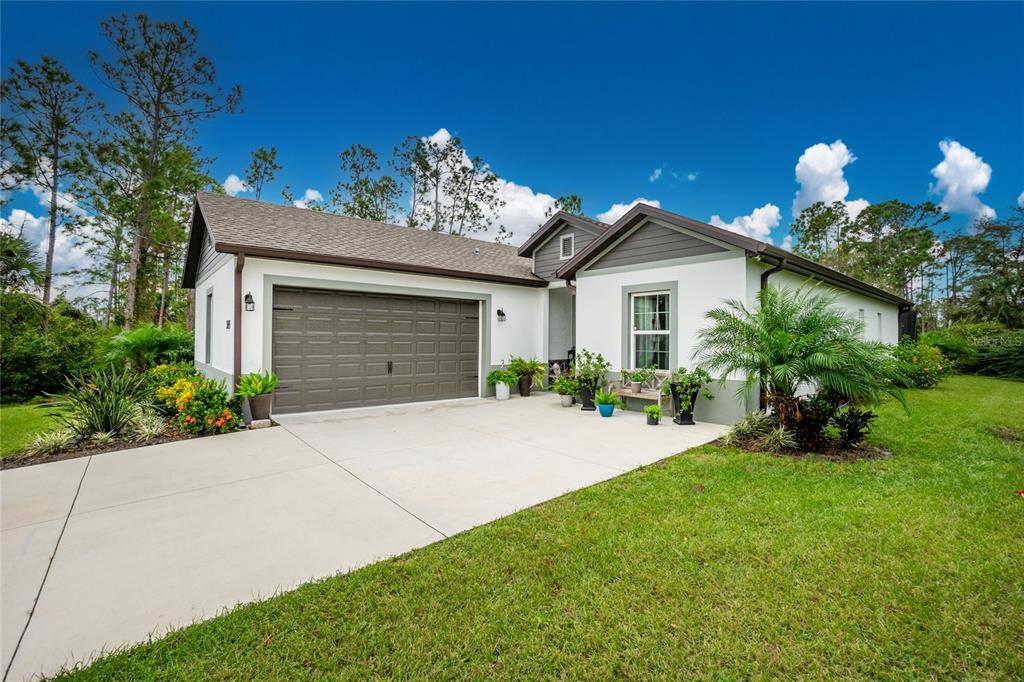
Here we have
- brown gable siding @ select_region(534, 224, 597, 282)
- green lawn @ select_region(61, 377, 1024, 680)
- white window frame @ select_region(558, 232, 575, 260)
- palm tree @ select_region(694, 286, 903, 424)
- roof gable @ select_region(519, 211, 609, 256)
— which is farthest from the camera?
white window frame @ select_region(558, 232, 575, 260)

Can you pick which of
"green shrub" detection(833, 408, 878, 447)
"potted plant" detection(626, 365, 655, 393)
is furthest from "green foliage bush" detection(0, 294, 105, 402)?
"green shrub" detection(833, 408, 878, 447)

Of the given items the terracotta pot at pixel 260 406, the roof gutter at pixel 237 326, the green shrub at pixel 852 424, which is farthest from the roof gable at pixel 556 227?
the terracotta pot at pixel 260 406

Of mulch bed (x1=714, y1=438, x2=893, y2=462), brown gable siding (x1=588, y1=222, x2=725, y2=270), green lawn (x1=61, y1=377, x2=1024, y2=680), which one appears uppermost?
brown gable siding (x1=588, y1=222, x2=725, y2=270)

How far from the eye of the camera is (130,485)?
177 inches

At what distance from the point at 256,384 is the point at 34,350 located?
9116 millimetres

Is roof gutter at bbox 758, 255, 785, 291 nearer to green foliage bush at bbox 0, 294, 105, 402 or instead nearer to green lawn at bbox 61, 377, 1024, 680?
green lawn at bbox 61, 377, 1024, 680

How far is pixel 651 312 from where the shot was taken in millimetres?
8945

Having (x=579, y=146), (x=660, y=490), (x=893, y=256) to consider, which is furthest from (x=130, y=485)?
(x=893, y=256)

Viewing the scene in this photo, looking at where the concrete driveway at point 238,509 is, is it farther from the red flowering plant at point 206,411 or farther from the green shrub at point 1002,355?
the green shrub at point 1002,355

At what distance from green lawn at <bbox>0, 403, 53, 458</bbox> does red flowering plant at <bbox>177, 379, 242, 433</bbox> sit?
1.71m

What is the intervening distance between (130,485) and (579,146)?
15.6 metres

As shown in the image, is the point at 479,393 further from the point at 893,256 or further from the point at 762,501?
the point at 893,256

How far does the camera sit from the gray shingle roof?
8.06 meters

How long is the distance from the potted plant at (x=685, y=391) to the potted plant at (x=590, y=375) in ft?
5.48
